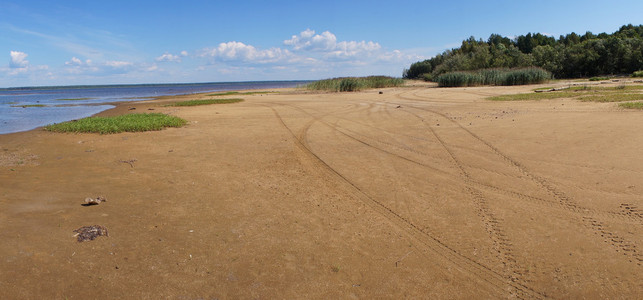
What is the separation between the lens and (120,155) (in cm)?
866

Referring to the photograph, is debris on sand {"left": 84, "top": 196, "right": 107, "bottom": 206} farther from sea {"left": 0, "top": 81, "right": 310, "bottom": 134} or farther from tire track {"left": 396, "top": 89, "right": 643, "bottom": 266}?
sea {"left": 0, "top": 81, "right": 310, "bottom": 134}

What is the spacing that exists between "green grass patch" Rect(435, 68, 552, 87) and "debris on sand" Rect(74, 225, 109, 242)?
131ft

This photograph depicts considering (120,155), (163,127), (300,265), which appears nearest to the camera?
(300,265)

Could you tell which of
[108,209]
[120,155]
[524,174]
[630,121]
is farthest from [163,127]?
[630,121]

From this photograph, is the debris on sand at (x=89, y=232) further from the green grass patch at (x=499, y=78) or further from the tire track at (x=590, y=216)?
the green grass patch at (x=499, y=78)

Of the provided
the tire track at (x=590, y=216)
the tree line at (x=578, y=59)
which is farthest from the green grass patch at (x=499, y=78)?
the tire track at (x=590, y=216)

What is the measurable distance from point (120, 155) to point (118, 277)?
6023mm

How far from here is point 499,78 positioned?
124ft

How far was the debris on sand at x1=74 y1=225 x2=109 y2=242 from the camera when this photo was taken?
→ 4.17 meters

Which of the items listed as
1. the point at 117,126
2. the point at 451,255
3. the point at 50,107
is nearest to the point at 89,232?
the point at 451,255

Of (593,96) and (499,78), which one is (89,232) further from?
(499,78)

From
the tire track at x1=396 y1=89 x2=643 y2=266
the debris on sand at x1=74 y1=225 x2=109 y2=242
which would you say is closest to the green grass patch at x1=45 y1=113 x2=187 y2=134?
the debris on sand at x1=74 y1=225 x2=109 y2=242

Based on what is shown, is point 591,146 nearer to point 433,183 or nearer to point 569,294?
point 433,183

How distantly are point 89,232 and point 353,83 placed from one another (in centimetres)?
3749
